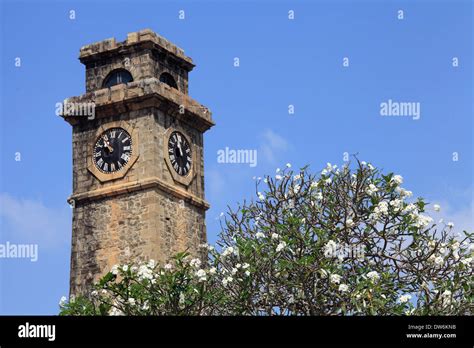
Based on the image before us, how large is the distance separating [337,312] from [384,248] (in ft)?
8.85

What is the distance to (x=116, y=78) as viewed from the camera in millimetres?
45844

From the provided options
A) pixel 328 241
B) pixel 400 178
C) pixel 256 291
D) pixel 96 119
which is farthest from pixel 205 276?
pixel 96 119

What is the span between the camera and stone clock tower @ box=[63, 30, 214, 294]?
43.5 meters

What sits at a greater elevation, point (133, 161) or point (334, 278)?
point (133, 161)

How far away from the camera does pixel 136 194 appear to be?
144 ft

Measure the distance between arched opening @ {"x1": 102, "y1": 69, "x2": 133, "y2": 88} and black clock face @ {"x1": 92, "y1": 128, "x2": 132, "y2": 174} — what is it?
209 cm

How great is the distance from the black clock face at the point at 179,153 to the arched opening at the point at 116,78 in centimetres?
307

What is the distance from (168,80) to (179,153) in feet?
10.7

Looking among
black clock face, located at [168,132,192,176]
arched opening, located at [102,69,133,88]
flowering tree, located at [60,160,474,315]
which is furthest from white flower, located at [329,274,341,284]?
arched opening, located at [102,69,133,88]

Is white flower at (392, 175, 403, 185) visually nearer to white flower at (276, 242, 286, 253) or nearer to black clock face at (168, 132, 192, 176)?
white flower at (276, 242, 286, 253)

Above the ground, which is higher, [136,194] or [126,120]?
[126,120]
